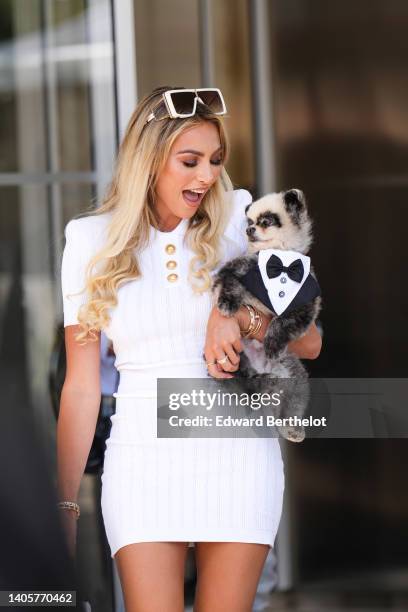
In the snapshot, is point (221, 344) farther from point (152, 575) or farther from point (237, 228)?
point (152, 575)

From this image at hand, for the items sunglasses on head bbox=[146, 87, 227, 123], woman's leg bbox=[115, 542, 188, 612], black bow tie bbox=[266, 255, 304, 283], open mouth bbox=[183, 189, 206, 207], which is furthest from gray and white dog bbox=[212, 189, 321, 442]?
woman's leg bbox=[115, 542, 188, 612]

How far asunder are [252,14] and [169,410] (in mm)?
2150

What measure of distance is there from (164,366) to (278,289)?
315mm

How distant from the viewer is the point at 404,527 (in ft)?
13.5

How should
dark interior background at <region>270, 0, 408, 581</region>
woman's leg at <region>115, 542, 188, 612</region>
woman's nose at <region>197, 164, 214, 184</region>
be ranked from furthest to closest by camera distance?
dark interior background at <region>270, 0, 408, 581</region> → woman's nose at <region>197, 164, 214, 184</region> → woman's leg at <region>115, 542, 188, 612</region>

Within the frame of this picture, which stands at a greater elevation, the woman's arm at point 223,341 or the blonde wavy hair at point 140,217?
the blonde wavy hair at point 140,217

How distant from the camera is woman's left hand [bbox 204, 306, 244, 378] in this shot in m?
2.42

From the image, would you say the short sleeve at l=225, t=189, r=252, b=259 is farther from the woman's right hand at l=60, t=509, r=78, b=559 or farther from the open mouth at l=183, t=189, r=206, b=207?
the woman's right hand at l=60, t=509, r=78, b=559

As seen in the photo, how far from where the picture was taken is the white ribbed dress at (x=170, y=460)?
2.45m

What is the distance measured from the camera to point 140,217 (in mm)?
2561

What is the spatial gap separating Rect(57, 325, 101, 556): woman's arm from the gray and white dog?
1.11 ft

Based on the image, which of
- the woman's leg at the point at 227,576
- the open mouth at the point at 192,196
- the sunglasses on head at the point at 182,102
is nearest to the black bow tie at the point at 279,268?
the open mouth at the point at 192,196

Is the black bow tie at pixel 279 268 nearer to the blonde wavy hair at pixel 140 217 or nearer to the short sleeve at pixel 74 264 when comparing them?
the blonde wavy hair at pixel 140 217

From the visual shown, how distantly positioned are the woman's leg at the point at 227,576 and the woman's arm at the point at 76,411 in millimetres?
355
